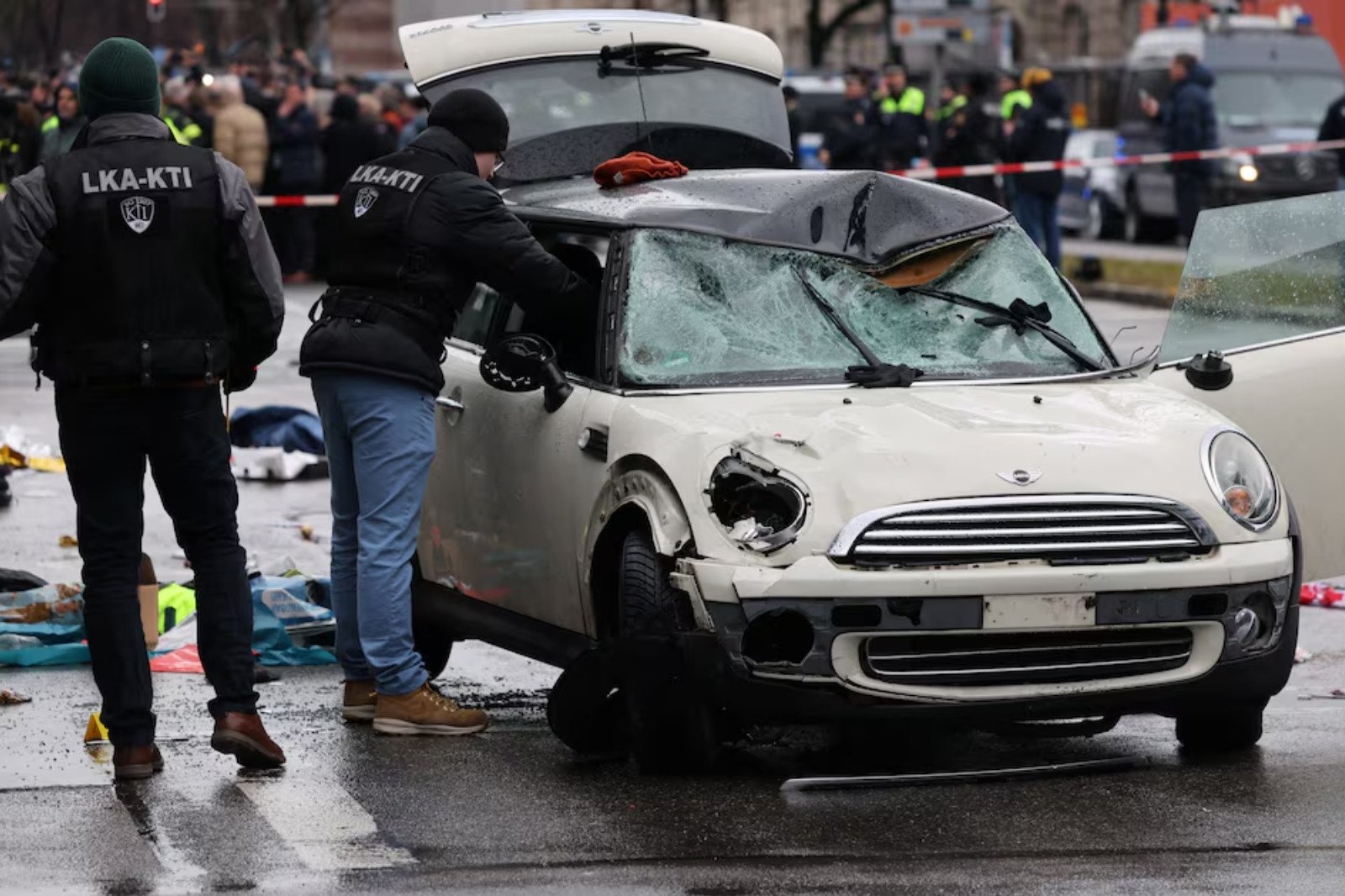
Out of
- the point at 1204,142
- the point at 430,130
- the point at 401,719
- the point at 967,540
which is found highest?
the point at 430,130

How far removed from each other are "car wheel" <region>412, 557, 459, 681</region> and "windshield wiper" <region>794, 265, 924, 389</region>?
4.99ft

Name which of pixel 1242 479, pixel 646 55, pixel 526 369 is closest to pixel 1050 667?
pixel 1242 479

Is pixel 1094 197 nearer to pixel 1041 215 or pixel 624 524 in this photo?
pixel 1041 215

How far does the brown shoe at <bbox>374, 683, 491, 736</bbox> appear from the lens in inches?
282

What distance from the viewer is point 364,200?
7.13 meters

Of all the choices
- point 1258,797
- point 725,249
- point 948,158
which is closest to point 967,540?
point 1258,797

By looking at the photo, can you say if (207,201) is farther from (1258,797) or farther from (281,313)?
(1258,797)

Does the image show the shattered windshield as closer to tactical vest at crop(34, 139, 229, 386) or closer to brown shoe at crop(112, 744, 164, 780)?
tactical vest at crop(34, 139, 229, 386)

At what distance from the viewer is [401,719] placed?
7.18 m

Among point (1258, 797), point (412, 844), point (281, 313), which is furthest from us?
point (281, 313)

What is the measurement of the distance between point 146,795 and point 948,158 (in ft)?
56.9

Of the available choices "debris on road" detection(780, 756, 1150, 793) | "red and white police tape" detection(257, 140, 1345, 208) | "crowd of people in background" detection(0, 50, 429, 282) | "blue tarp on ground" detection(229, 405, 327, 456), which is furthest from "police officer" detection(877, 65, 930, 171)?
"debris on road" detection(780, 756, 1150, 793)

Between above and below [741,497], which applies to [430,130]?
above

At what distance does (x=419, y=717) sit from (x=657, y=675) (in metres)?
1.05
